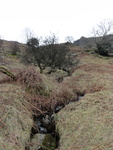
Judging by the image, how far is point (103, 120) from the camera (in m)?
3.58

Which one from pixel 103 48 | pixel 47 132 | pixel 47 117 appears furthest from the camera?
pixel 103 48

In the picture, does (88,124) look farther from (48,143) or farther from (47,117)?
(47,117)

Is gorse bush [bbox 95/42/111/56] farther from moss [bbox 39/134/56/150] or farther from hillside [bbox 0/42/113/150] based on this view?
moss [bbox 39/134/56/150]

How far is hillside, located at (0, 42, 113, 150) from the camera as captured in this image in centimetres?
305

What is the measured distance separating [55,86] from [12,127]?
3142 millimetres

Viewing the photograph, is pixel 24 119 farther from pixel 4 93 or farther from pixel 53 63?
pixel 53 63

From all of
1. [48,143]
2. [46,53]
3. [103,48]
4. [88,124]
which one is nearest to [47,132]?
[48,143]

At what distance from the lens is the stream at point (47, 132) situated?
11.4 feet

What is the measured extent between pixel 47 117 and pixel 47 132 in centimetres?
57

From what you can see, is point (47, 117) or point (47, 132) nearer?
point (47, 132)

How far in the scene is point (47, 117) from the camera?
4605 millimetres

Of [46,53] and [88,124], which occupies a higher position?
[46,53]

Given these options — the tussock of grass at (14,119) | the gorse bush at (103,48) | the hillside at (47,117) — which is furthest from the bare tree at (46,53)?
the gorse bush at (103,48)

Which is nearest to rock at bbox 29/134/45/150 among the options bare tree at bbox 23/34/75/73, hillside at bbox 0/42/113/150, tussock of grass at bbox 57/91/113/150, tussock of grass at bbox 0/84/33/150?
hillside at bbox 0/42/113/150
